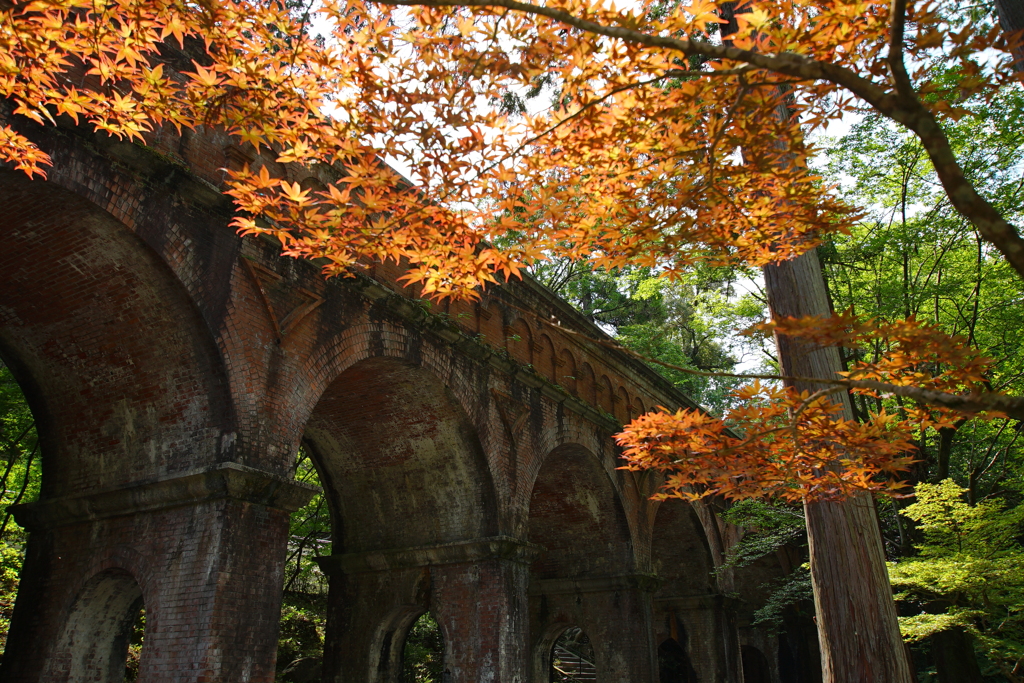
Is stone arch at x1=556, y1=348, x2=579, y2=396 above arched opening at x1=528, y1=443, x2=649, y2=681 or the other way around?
above

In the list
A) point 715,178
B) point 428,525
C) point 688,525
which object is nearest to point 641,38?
point 715,178

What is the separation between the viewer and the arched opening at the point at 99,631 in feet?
24.3

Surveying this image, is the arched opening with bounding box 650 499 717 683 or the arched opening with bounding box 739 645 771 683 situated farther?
the arched opening with bounding box 739 645 771 683

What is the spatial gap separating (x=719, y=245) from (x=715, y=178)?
575 mm

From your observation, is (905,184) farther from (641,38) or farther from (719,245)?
(641,38)

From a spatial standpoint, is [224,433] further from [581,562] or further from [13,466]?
[581,562]

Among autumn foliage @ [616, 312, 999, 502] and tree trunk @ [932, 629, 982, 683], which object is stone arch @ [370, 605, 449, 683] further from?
tree trunk @ [932, 629, 982, 683]

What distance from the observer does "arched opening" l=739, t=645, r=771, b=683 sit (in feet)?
75.8

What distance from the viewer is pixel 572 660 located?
2058cm

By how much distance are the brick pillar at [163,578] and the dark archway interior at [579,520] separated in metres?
7.29

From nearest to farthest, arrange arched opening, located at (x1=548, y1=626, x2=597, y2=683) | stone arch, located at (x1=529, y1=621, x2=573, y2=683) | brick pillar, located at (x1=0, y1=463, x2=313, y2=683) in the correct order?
→ 1. brick pillar, located at (x1=0, y1=463, x2=313, y2=683)
2. stone arch, located at (x1=529, y1=621, x2=573, y2=683)
3. arched opening, located at (x1=548, y1=626, x2=597, y2=683)

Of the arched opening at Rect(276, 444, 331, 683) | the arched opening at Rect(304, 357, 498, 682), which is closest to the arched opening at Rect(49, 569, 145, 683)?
the arched opening at Rect(304, 357, 498, 682)

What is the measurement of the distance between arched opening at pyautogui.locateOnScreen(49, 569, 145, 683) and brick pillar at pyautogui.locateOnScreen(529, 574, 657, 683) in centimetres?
844

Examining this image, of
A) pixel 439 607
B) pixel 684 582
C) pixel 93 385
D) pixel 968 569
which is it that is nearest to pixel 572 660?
pixel 684 582
